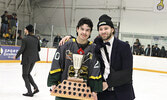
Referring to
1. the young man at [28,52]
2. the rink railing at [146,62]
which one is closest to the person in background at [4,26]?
→ the rink railing at [146,62]

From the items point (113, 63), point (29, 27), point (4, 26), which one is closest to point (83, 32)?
point (113, 63)

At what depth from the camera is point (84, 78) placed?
1.92 meters

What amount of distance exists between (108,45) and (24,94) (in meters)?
3.10

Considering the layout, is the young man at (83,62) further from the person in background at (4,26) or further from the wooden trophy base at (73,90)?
the person in background at (4,26)

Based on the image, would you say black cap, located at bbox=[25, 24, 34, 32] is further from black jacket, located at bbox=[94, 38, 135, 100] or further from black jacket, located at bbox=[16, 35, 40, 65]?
black jacket, located at bbox=[94, 38, 135, 100]

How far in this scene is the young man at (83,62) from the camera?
1.91 m

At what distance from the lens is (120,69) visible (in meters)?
1.94

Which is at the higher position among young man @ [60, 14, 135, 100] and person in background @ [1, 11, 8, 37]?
person in background @ [1, 11, 8, 37]

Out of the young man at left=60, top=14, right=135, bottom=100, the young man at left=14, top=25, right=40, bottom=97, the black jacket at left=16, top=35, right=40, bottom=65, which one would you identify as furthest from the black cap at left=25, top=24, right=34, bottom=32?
the young man at left=60, top=14, right=135, bottom=100

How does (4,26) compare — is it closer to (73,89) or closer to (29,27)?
(29,27)

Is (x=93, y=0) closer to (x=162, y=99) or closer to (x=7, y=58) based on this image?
(x=7, y=58)

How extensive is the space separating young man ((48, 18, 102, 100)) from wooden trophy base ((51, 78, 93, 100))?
0.10 meters

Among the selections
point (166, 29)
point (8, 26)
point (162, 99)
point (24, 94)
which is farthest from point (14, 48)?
point (166, 29)

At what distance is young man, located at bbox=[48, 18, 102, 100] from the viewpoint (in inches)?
75.0
